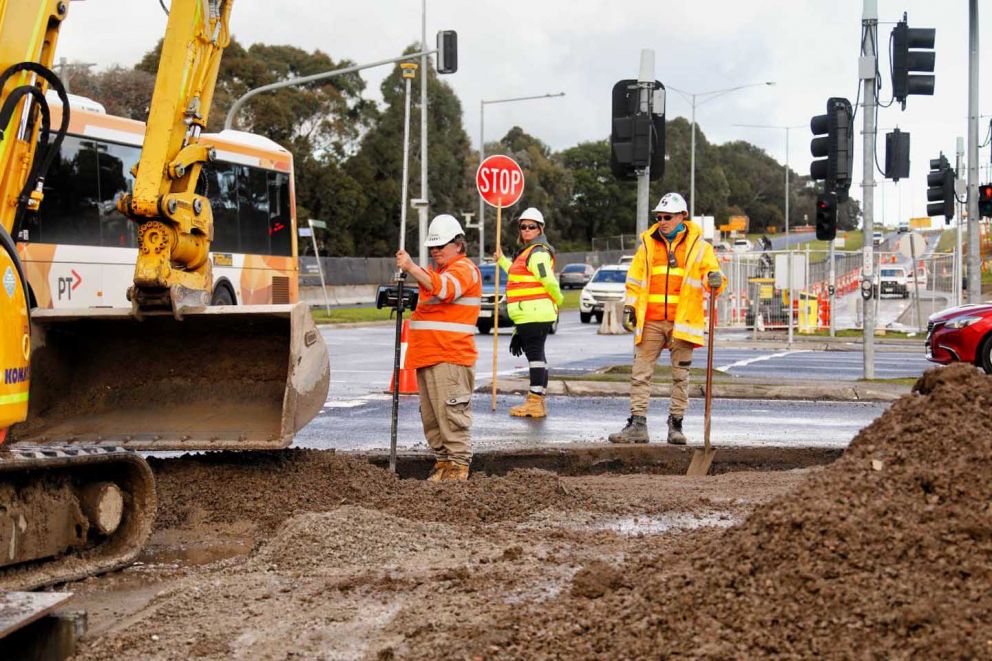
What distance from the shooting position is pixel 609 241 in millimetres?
104062

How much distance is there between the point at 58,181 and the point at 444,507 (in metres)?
12.1

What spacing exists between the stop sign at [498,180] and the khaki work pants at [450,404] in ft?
24.2

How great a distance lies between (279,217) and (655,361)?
1372 centimetres

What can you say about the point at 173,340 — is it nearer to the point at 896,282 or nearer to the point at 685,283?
the point at 685,283

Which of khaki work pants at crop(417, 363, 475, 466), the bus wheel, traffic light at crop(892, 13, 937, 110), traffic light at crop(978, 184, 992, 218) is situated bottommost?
khaki work pants at crop(417, 363, 475, 466)

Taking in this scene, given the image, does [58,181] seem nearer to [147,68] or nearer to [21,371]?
[21,371]

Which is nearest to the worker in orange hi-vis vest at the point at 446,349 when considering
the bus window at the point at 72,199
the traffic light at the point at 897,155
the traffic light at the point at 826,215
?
the bus window at the point at 72,199

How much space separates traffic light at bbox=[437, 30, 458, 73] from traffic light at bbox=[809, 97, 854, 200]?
478 inches

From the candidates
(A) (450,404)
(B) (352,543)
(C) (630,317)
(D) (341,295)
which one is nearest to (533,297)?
(C) (630,317)

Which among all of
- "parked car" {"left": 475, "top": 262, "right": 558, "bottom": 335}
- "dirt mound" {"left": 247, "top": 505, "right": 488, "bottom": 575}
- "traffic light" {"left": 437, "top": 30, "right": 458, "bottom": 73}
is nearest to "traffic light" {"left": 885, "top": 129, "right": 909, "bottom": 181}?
"parked car" {"left": 475, "top": 262, "right": 558, "bottom": 335}

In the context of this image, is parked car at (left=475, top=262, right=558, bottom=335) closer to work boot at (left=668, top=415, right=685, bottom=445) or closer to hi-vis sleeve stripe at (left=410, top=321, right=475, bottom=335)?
work boot at (left=668, top=415, right=685, bottom=445)

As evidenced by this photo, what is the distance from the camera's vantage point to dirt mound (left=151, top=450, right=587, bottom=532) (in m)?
7.51

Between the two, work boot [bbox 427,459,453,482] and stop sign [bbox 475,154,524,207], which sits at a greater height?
stop sign [bbox 475,154,524,207]

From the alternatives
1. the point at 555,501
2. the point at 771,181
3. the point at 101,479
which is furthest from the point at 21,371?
the point at 771,181
